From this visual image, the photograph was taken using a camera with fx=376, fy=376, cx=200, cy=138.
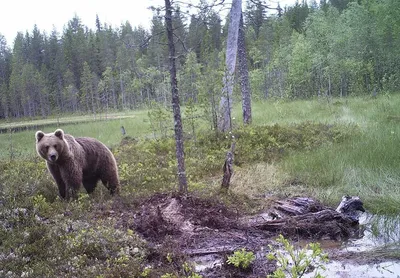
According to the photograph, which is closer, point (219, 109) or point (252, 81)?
point (219, 109)

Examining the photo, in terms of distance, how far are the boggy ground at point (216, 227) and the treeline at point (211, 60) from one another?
252cm

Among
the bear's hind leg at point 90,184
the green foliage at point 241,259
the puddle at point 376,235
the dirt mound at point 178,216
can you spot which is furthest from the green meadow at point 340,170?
the green foliage at point 241,259

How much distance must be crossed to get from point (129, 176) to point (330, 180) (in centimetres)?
470

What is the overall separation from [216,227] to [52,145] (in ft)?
11.5

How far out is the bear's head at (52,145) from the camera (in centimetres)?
703

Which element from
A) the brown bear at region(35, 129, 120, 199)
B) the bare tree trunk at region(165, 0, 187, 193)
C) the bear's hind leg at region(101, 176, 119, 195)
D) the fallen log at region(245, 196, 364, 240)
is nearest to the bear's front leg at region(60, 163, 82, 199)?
the brown bear at region(35, 129, 120, 199)

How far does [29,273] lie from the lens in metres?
4.20

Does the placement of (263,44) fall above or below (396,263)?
above

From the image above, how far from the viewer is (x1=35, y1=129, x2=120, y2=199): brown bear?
725 cm

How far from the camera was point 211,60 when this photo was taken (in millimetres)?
35438

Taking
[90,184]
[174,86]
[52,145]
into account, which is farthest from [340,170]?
[52,145]

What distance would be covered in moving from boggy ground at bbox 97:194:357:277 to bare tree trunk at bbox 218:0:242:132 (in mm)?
6082

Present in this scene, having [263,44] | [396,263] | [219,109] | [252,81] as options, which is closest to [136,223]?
[396,263]

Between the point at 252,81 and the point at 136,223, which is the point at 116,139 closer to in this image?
the point at 136,223
